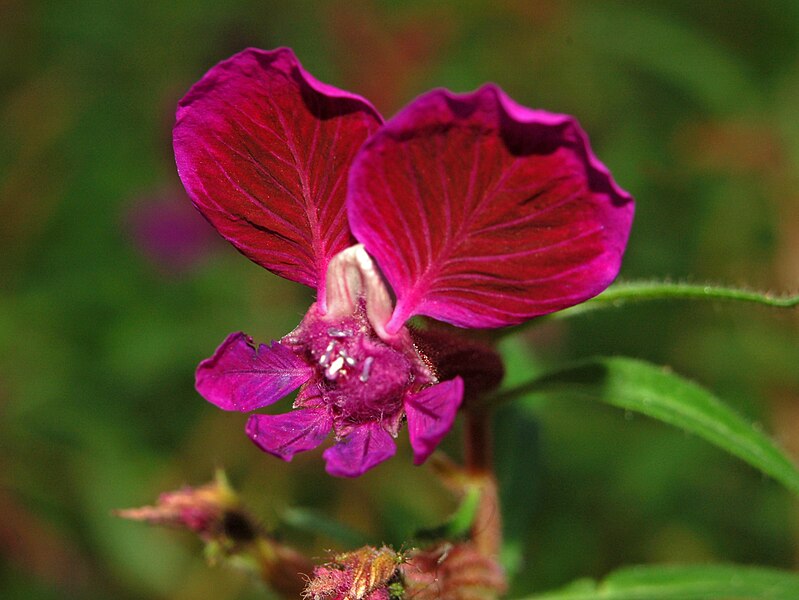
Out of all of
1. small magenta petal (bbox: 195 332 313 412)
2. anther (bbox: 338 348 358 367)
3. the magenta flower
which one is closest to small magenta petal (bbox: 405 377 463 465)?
the magenta flower

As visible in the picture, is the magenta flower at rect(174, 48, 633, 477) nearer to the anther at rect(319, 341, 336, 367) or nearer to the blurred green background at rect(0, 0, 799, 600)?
the anther at rect(319, 341, 336, 367)

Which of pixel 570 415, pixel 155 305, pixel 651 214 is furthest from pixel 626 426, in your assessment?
pixel 155 305

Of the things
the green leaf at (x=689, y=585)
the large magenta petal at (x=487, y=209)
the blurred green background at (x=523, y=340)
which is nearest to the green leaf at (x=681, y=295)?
the large magenta petal at (x=487, y=209)

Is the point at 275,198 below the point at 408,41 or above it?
below

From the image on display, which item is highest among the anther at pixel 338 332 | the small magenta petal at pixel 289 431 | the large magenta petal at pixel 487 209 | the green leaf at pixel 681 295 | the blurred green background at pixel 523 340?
the blurred green background at pixel 523 340

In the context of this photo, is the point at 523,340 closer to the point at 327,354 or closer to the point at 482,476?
the point at 482,476

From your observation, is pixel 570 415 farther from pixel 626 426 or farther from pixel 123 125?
pixel 123 125

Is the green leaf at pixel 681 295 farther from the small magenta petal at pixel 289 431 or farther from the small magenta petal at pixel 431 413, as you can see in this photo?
the small magenta petal at pixel 289 431
